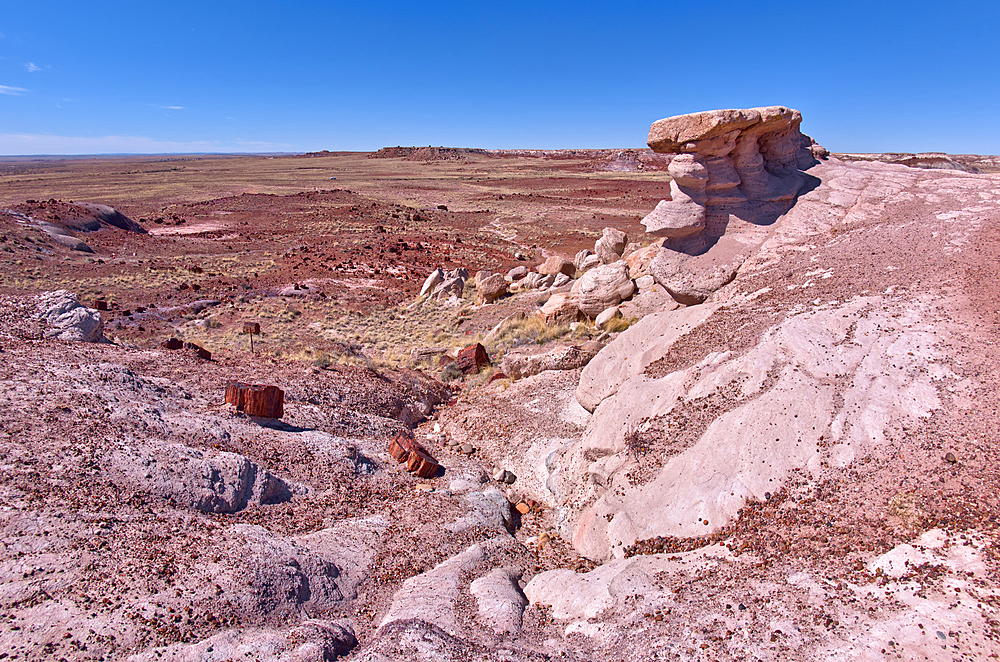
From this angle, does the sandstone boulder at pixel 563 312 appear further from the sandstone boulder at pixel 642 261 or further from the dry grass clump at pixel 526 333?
the sandstone boulder at pixel 642 261

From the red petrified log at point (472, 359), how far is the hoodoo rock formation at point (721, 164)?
191 inches

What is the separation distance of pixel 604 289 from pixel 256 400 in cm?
833

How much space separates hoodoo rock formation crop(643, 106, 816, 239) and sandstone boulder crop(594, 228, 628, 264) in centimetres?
663

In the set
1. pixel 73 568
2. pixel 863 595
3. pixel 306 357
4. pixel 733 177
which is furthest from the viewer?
pixel 306 357

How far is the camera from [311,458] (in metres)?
7.45

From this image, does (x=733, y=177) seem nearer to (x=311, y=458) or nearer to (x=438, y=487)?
(x=438, y=487)

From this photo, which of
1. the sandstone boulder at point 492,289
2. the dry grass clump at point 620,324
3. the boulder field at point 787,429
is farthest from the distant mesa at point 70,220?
the boulder field at point 787,429

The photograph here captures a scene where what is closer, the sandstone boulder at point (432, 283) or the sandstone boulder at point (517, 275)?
the sandstone boulder at point (517, 275)

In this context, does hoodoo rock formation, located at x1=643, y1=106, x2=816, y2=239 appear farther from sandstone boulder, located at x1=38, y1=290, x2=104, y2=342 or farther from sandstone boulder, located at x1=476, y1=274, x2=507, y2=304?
sandstone boulder, located at x1=38, y1=290, x2=104, y2=342

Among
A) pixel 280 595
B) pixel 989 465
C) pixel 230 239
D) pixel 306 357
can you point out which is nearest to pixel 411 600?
pixel 280 595

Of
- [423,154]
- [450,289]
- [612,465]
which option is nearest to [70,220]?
[450,289]

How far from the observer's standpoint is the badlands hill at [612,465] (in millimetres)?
4066

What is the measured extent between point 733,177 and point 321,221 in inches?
1434

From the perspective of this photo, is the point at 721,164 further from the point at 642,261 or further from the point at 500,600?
the point at 500,600
